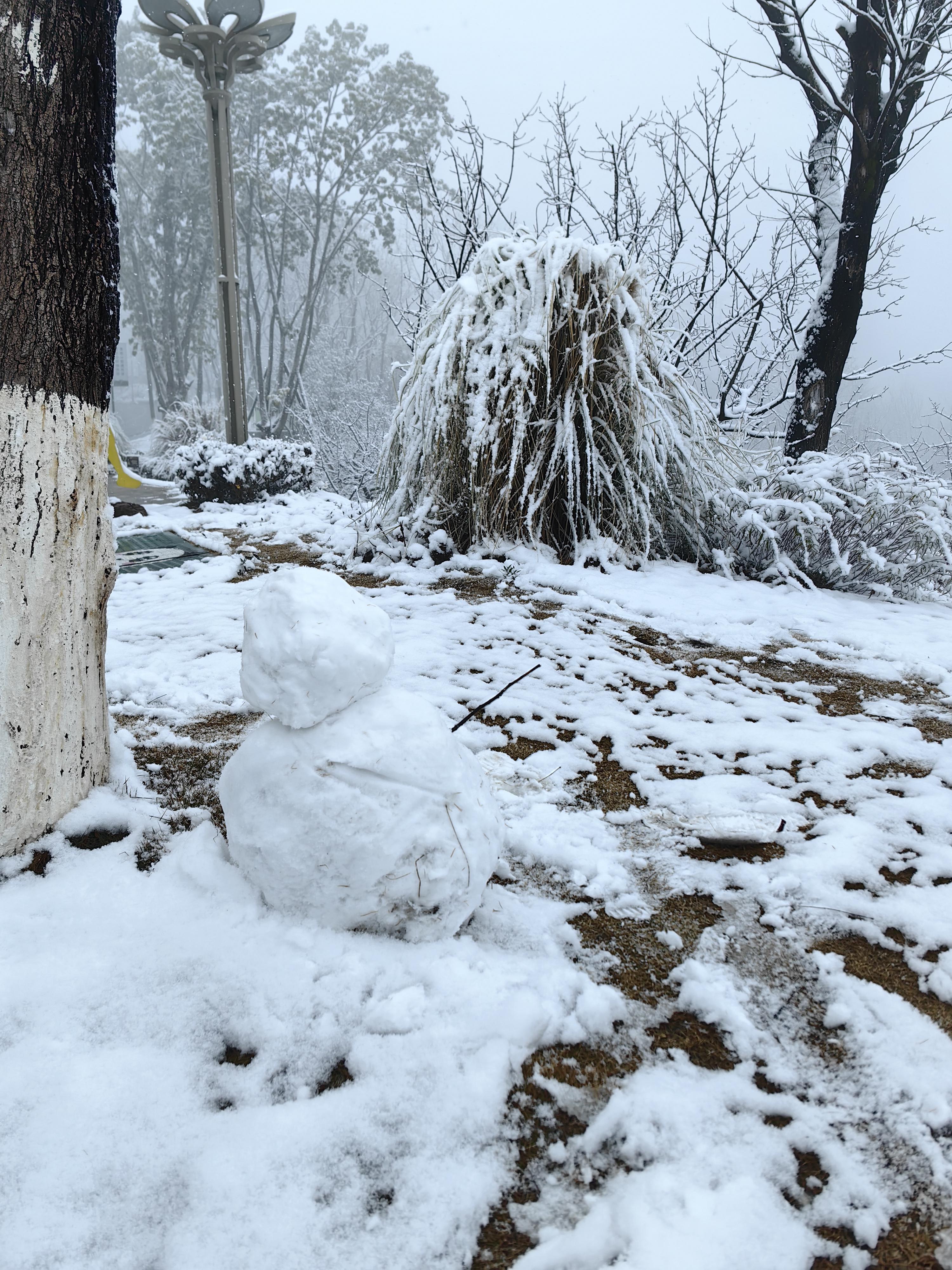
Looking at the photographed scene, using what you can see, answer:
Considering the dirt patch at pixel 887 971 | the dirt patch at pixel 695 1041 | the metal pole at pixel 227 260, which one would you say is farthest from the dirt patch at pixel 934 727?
the metal pole at pixel 227 260

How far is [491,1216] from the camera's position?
0.88 m

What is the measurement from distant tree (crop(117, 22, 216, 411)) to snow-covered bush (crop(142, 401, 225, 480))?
4176 mm

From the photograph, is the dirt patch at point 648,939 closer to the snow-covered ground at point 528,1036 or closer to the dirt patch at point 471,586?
the snow-covered ground at point 528,1036

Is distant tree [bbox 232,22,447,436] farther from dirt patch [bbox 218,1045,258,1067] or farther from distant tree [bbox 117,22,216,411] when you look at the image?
dirt patch [bbox 218,1045,258,1067]

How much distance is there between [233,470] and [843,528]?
540 centimetres

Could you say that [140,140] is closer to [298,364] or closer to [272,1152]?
[298,364]

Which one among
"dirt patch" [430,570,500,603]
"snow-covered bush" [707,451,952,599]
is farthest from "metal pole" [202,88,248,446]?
"snow-covered bush" [707,451,952,599]

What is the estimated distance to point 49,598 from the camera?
1462 mm

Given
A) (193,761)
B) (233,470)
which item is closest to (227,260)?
(233,470)

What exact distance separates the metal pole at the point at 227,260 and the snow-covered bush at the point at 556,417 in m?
4.31

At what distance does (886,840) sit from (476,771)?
991 mm

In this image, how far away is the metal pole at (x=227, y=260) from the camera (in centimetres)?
745

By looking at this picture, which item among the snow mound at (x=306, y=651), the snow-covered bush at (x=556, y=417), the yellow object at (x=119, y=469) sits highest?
the snow-covered bush at (x=556, y=417)

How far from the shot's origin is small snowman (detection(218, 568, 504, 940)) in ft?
4.19
